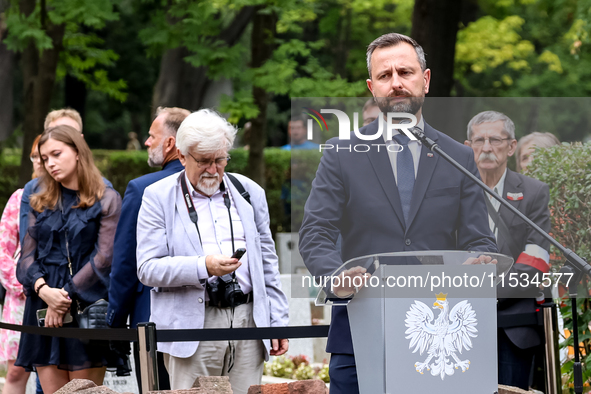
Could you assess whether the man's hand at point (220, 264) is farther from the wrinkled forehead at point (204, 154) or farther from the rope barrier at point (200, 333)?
the wrinkled forehead at point (204, 154)

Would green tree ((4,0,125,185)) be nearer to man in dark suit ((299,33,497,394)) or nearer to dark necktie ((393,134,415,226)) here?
man in dark suit ((299,33,497,394))

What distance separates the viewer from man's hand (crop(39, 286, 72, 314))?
15.1 ft

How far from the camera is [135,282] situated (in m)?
4.34

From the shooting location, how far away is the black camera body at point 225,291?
3854mm

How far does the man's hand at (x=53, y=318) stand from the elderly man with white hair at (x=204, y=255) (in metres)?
1.00

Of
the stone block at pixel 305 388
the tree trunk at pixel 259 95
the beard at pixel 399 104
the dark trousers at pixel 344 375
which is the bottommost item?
the stone block at pixel 305 388

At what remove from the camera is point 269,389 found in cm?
396

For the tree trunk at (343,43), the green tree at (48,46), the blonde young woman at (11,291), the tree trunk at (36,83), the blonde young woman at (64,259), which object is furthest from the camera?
the tree trunk at (343,43)

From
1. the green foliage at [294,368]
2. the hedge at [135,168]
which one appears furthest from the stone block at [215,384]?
the hedge at [135,168]

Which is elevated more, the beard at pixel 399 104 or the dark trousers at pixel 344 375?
the beard at pixel 399 104

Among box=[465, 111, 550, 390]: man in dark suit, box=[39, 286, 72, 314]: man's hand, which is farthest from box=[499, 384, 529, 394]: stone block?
box=[39, 286, 72, 314]: man's hand

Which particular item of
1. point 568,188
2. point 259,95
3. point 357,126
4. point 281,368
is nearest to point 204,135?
point 357,126

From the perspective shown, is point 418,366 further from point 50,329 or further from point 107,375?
point 107,375

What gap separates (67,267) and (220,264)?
1.60 m
